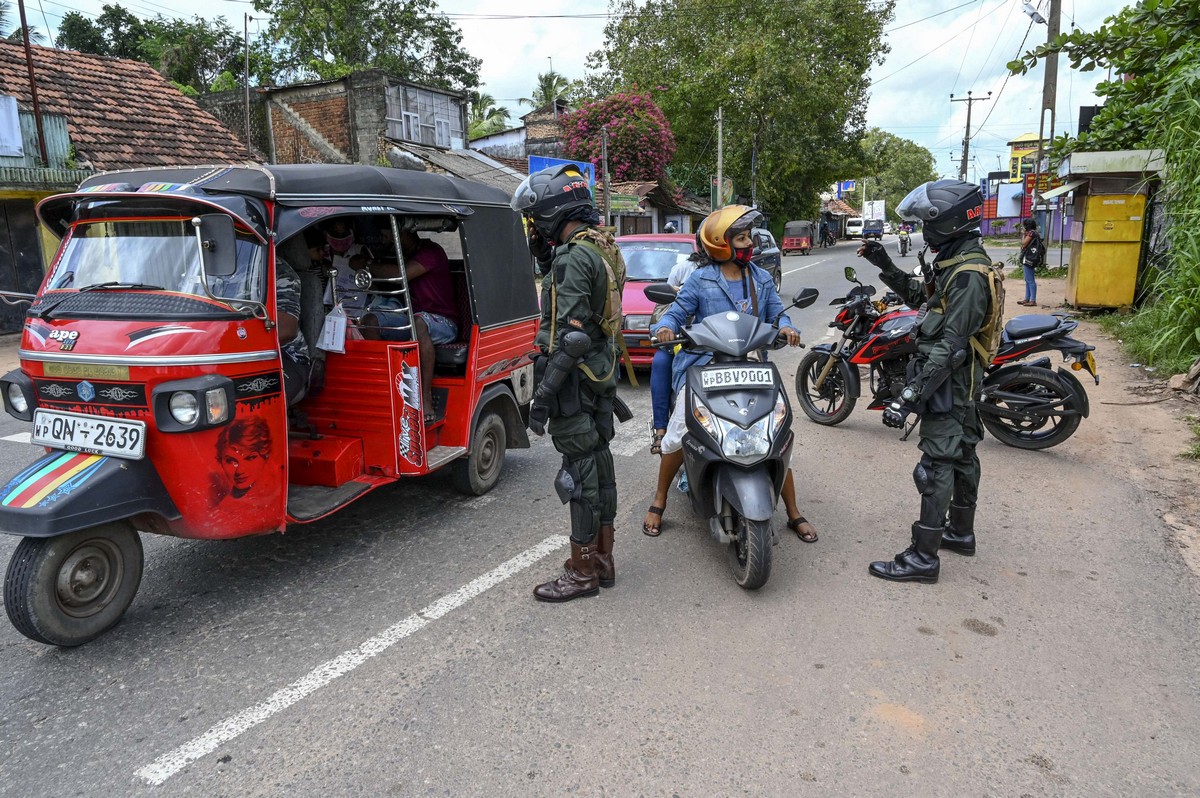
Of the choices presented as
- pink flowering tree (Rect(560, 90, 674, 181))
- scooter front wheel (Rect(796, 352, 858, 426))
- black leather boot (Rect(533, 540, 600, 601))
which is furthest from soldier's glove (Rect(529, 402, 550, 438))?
pink flowering tree (Rect(560, 90, 674, 181))

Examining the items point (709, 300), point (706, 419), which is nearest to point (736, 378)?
point (706, 419)

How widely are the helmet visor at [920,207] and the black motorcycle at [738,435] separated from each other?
91cm

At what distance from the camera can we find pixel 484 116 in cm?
4000

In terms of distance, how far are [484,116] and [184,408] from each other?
39.5 meters

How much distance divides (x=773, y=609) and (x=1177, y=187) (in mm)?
8422

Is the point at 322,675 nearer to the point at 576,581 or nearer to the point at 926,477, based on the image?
the point at 576,581

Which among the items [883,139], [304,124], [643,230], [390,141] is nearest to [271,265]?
[390,141]

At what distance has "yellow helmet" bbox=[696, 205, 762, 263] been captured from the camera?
434 cm

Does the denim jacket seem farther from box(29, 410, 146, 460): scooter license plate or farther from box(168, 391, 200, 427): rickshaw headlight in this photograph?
box(29, 410, 146, 460): scooter license plate

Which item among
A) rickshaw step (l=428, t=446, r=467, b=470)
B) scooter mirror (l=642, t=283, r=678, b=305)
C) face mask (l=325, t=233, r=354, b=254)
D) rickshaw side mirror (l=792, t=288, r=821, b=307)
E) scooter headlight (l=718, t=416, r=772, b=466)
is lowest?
rickshaw step (l=428, t=446, r=467, b=470)

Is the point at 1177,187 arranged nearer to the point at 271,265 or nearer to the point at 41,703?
the point at 271,265

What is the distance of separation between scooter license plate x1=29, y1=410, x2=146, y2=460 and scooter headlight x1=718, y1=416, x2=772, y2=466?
263 centimetres

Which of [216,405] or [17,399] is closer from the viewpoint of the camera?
[216,405]

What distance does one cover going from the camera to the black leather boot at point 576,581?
3871mm
